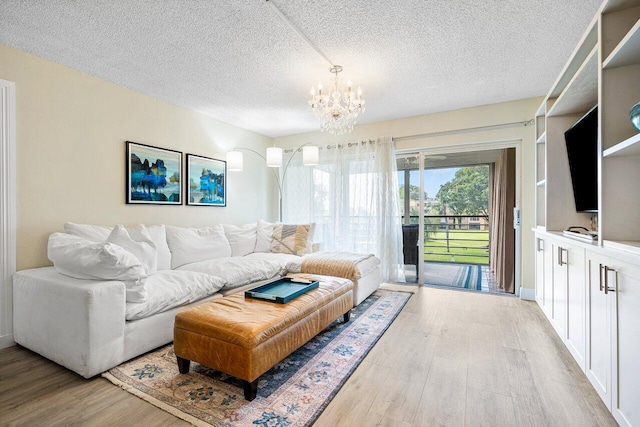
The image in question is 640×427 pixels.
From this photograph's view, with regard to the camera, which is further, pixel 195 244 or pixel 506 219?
pixel 506 219

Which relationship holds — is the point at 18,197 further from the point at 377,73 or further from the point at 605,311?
the point at 605,311

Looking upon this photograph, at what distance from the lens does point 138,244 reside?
262 centimetres

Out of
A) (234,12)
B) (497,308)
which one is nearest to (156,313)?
(234,12)

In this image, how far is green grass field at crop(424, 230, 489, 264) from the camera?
5.56 metres

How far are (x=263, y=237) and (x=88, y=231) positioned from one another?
2.17 meters

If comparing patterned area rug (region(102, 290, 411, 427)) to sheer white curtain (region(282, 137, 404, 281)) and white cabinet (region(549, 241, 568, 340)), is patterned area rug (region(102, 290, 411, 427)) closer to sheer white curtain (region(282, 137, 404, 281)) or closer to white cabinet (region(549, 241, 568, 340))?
white cabinet (region(549, 241, 568, 340))

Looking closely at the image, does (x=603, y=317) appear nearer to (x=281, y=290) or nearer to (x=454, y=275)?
(x=281, y=290)

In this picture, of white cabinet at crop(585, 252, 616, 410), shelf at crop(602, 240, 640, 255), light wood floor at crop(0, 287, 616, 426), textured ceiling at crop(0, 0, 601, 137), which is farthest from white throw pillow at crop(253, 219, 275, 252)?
shelf at crop(602, 240, 640, 255)

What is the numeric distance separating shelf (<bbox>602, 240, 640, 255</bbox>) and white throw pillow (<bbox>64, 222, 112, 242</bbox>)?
3652 mm

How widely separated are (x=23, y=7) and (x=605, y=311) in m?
4.03

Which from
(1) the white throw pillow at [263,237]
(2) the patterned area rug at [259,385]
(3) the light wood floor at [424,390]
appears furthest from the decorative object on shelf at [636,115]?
(1) the white throw pillow at [263,237]

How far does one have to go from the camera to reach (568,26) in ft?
7.15

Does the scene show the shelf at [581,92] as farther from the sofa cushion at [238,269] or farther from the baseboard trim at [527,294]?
the sofa cushion at [238,269]

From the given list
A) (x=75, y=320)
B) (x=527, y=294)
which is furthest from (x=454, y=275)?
(x=75, y=320)
